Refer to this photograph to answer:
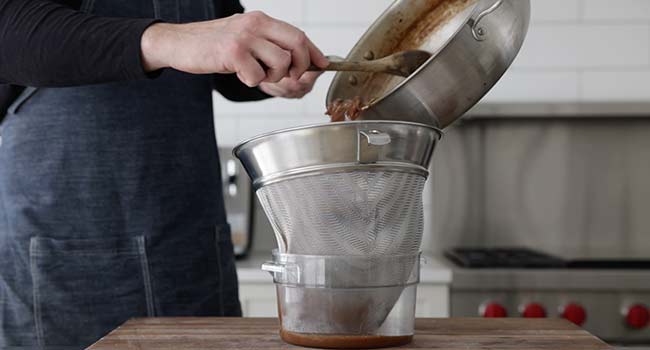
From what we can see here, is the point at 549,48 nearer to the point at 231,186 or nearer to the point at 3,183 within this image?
the point at 231,186

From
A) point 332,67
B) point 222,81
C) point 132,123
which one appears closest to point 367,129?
point 332,67

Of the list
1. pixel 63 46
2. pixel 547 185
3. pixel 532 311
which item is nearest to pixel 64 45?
pixel 63 46

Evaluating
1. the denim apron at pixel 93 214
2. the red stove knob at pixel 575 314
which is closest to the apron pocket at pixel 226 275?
the denim apron at pixel 93 214

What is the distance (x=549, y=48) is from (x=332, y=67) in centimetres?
125

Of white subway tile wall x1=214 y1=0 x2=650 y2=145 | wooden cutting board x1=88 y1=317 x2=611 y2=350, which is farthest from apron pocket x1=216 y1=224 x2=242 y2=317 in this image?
white subway tile wall x1=214 y1=0 x2=650 y2=145

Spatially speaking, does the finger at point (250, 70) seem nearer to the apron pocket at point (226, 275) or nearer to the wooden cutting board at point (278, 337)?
the wooden cutting board at point (278, 337)

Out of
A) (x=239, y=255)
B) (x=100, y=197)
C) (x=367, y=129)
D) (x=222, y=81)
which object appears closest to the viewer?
(x=367, y=129)

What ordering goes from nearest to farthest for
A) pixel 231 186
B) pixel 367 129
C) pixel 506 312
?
pixel 367 129 < pixel 506 312 < pixel 231 186

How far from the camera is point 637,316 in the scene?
55.8 inches

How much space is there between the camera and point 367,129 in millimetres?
704

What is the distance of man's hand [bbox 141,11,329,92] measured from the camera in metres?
0.70

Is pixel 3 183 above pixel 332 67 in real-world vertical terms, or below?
below

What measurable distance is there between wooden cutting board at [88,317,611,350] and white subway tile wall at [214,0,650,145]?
3.50 ft

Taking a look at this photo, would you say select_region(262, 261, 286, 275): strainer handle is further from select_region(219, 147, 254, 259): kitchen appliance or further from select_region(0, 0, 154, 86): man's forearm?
select_region(219, 147, 254, 259): kitchen appliance
